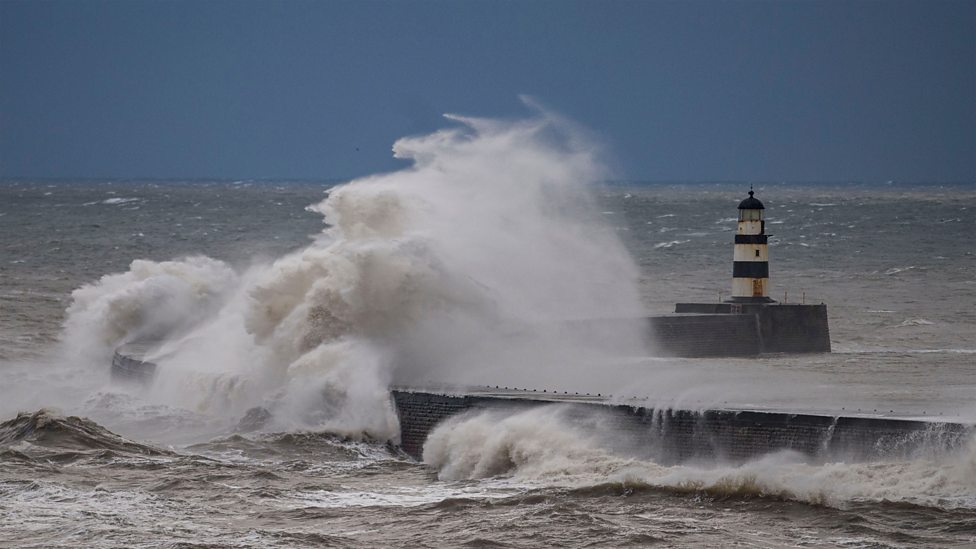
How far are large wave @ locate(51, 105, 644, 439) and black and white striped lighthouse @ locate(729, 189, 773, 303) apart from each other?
59.9 inches

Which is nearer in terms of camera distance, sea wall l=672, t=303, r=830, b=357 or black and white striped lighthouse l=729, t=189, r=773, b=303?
sea wall l=672, t=303, r=830, b=357


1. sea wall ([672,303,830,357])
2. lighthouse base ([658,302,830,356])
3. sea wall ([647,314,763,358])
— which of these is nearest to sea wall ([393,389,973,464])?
sea wall ([647,314,763,358])

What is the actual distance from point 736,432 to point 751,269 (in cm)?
822

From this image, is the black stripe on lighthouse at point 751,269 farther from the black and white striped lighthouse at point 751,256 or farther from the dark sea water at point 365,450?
the dark sea water at point 365,450

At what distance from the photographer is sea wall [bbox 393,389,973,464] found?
10000 mm

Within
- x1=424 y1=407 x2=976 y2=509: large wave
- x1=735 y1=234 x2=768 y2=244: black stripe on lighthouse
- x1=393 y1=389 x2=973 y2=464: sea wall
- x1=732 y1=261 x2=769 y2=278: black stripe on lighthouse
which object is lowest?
x1=424 y1=407 x2=976 y2=509: large wave

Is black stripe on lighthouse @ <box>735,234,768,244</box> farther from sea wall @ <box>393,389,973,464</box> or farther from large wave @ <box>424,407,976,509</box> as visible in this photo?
large wave @ <box>424,407,976,509</box>

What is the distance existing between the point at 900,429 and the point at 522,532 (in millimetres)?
2701

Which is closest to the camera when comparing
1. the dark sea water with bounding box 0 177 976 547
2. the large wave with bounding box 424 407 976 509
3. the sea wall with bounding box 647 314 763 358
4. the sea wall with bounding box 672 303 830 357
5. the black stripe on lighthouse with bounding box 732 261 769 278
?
the dark sea water with bounding box 0 177 976 547

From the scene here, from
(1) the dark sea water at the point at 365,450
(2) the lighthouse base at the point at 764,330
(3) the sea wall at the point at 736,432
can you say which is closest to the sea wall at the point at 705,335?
(2) the lighthouse base at the point at 764,330

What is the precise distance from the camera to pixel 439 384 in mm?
13672

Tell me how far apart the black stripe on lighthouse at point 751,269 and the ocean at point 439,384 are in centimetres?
144

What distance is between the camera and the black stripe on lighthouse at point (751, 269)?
61.5 feet

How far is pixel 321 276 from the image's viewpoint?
15945 millimetres
